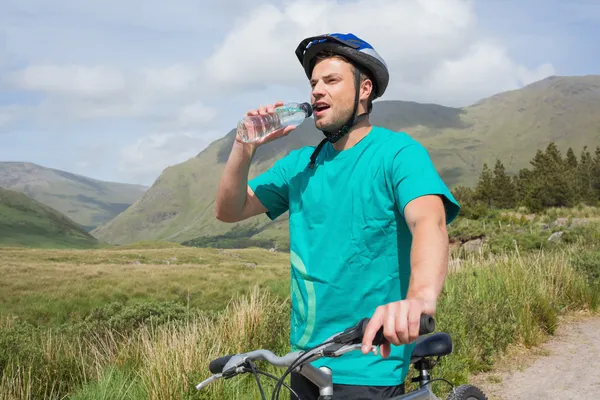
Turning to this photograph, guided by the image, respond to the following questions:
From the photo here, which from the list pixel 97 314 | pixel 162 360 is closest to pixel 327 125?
pixel 162 360

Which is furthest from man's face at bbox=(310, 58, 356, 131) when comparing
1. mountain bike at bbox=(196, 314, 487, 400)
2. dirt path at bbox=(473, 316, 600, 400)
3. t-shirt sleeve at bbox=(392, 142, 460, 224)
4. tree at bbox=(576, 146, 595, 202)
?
tree at bbox=(576, 146, 595, 202)

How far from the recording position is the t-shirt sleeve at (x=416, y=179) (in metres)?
2.04

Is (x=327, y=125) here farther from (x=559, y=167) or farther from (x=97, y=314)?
(x=559, y=167)

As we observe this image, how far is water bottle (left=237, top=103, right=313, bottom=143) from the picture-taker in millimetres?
2559

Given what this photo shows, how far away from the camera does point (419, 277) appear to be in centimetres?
182

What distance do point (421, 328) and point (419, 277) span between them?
0.31m

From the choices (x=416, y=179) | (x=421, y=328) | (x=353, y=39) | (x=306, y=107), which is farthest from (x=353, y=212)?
(x=421, y=328)

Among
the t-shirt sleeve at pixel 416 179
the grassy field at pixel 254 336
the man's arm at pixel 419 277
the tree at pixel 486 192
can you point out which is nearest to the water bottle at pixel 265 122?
the t-shirt sleeve at pixel 416 179

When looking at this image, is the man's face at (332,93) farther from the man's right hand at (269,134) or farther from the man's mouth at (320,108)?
the man's right hand at (269,134)

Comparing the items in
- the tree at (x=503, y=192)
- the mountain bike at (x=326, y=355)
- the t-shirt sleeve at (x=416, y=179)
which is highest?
the tree at (x=503, y=192)

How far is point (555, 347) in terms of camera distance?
8727 millimetres

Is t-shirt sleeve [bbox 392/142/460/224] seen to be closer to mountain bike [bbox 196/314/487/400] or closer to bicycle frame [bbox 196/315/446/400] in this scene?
mountain bike [bbox 196/314/487/400]

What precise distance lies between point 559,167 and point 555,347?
6669cm

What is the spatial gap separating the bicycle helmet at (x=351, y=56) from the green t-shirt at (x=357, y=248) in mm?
99
